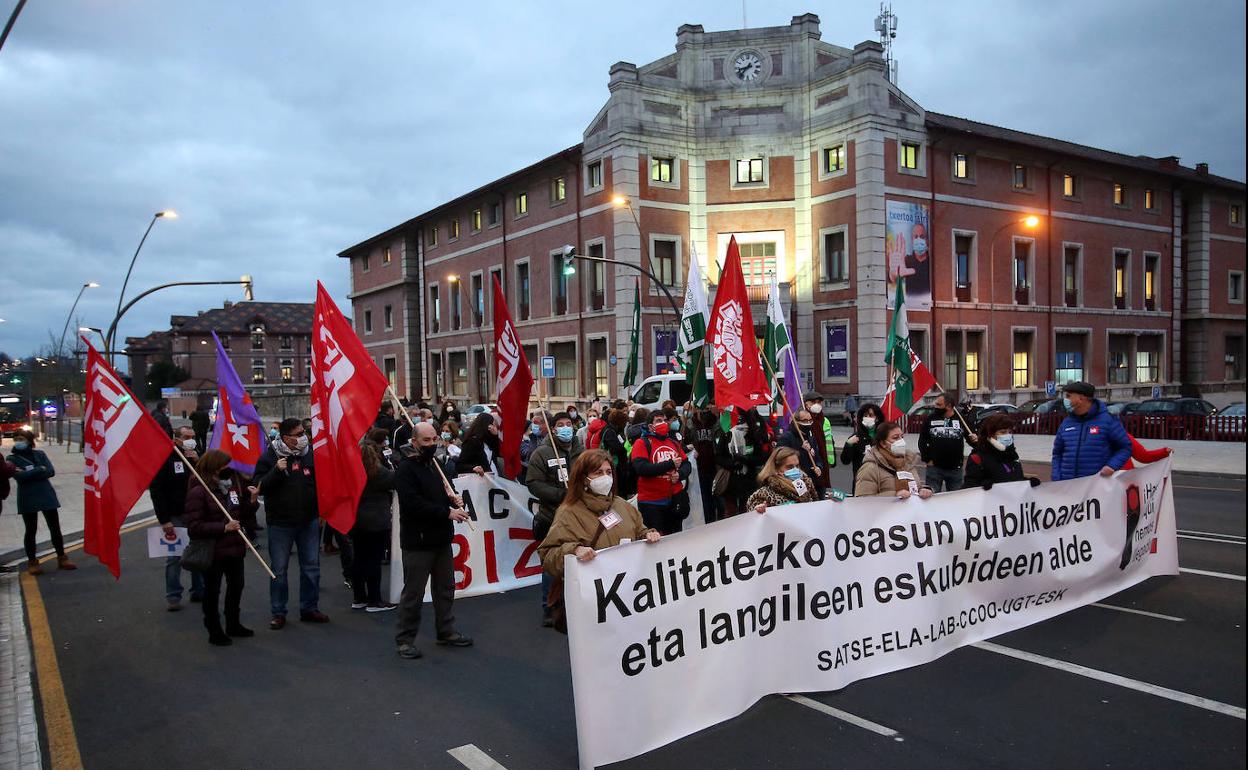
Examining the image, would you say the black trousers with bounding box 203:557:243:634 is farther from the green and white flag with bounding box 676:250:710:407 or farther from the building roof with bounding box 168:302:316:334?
the building roof with bounding box 168:302:316:334

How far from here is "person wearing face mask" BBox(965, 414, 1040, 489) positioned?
7754mm

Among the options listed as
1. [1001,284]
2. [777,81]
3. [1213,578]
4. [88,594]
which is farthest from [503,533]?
[1001,284]

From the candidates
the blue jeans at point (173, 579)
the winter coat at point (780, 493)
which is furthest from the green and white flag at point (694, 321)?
the blue jeans at point (173, 579)

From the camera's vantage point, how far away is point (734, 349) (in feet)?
29.2

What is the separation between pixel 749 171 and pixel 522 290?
42.8ft

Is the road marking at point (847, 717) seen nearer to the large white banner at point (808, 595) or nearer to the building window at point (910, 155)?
the large white banner at point (808, 595)

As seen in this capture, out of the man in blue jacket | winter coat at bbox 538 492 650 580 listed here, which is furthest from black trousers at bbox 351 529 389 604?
the man in blue jacket

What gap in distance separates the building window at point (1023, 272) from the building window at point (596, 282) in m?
18.6

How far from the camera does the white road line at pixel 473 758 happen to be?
14.4 feet

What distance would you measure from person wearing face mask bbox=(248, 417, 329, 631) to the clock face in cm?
3147

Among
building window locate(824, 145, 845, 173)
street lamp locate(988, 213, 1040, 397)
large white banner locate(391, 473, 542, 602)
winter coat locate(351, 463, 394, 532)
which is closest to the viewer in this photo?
winter coat locate(351, 463, 394, 532)

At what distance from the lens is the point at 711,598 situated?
4699 mm

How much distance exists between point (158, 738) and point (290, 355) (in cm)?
10589

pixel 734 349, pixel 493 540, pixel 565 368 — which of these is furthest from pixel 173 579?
pixel 565 368
